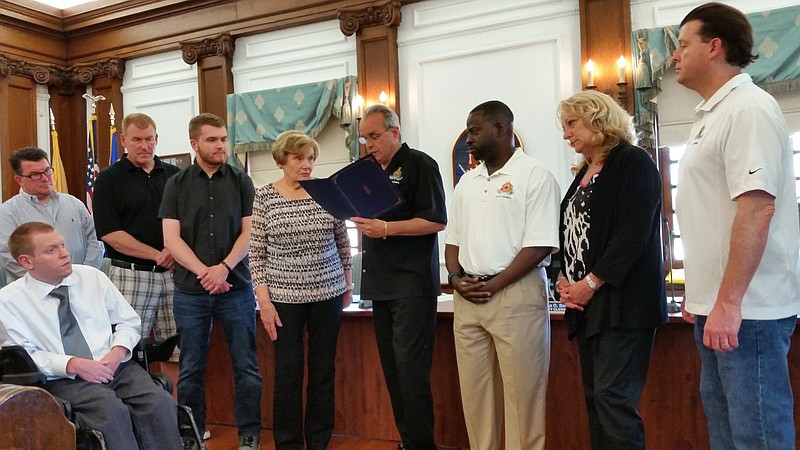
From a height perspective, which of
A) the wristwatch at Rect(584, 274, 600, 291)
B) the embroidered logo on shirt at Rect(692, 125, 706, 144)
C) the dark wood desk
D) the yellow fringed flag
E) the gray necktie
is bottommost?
the dark wood desk

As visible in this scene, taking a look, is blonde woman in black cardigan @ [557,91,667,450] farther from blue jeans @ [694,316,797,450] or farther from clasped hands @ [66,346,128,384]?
clasped hands @ [66,346,128,384]

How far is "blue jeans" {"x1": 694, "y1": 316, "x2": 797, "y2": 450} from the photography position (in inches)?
63.5

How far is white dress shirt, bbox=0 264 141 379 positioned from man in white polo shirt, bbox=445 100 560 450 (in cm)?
132

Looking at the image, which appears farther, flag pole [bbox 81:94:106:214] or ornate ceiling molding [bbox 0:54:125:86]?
ornate ceiling molding [bbox 0:54:125:86]

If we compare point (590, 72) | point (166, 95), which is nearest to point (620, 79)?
point (590, 72)

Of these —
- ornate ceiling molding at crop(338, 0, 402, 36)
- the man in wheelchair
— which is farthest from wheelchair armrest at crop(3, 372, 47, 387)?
ornate ceiling molding at crop(338, 0, 402, 36)

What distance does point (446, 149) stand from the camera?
6000mm

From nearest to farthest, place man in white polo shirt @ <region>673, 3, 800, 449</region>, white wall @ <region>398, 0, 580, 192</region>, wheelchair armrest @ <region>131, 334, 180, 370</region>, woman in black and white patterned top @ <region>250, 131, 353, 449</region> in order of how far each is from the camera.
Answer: man in white polo shirt @ <region>673, 3, 800, 449</region> < wheelchair armrest @ <region>131, 334, 180, 370</region> < woman in black and white patterned top @ <region>250, 131, 353, 449</region> < white wall @ <region>398, 0, 580, 192</region>

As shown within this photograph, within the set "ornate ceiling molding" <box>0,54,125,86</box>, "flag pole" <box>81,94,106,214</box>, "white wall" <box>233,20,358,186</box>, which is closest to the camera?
"white wall" <box>233,20,358,186</box>

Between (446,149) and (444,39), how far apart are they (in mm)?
998

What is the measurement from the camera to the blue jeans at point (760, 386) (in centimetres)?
161

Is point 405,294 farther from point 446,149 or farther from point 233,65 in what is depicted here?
point 233,65

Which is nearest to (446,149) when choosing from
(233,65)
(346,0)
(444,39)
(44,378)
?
(444,39)

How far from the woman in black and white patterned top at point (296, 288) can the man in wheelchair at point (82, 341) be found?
51 cm
